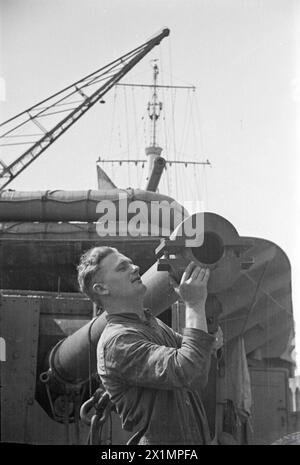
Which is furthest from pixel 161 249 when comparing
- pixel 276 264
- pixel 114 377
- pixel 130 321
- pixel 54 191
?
pixel 54 191

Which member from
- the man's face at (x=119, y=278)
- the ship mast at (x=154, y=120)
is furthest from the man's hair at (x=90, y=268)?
the ship mast at (x=154, y=120)

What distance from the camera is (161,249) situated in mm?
2549

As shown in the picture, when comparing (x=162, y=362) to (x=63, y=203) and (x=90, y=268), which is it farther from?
(x=63, y=203)

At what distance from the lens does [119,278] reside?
104 inches

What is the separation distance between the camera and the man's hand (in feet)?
8.10

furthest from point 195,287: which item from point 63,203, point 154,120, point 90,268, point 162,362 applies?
point 154,120

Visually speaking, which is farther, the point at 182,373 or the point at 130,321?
the point at 130,321

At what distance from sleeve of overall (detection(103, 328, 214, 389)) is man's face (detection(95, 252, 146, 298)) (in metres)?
0.21

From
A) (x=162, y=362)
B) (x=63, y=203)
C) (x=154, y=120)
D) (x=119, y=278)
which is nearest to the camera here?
(x=162, y=362)

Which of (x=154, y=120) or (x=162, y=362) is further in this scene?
(x=154, y=120)

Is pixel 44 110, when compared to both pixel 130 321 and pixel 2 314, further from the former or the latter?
pixel 130 321

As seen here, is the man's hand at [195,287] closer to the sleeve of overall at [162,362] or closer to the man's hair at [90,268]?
the sleeve of overall at [162,362]

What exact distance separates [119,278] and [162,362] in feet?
1.30
